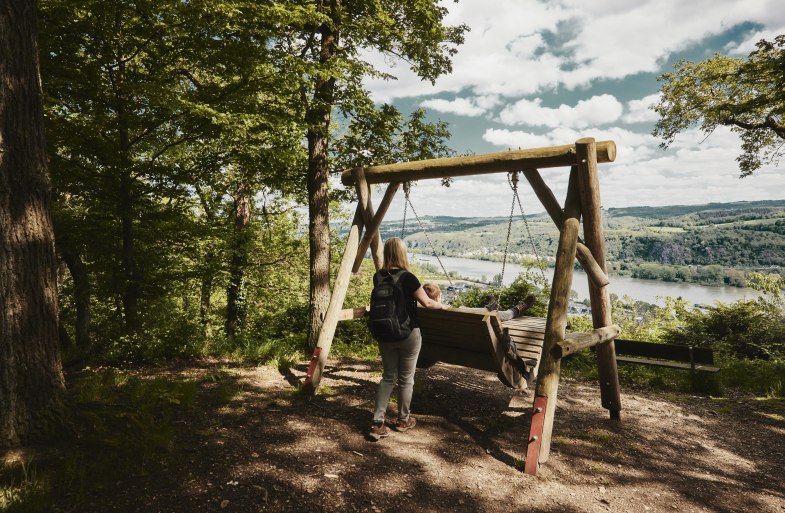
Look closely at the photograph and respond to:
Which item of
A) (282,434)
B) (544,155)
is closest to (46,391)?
(282,434)

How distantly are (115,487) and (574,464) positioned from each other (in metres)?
3.62

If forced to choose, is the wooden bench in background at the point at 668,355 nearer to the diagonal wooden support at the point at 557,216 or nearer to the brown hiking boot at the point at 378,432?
the diagonal wooden support at the point at 557,216

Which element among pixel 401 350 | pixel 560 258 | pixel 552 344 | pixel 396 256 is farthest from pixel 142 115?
pixel 552 344

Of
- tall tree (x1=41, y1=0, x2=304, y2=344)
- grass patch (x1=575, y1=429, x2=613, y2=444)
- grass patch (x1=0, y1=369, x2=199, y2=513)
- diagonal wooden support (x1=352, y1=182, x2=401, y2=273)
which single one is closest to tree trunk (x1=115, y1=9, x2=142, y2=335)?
tall tree (x1=41, y1=0, x2=304, y2=344)

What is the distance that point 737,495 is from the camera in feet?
10.6

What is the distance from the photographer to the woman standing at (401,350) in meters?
3.90

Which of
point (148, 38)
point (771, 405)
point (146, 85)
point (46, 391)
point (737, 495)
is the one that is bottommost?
point (771, 405)

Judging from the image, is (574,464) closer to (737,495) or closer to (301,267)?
(737,495)

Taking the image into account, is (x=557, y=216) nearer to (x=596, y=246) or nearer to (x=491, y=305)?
(x=596, y=246)

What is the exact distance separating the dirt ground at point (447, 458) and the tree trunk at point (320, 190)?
7.12 ft

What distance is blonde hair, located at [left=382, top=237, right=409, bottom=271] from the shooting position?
4.00 meters

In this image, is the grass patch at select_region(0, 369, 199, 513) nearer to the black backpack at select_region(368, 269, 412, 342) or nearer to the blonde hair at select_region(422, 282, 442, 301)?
the black backpack at select_region(368, 269, 412, 342)

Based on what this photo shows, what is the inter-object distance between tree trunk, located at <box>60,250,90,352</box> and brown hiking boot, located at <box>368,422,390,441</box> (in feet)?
19.1

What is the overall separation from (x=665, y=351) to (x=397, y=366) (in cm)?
566
